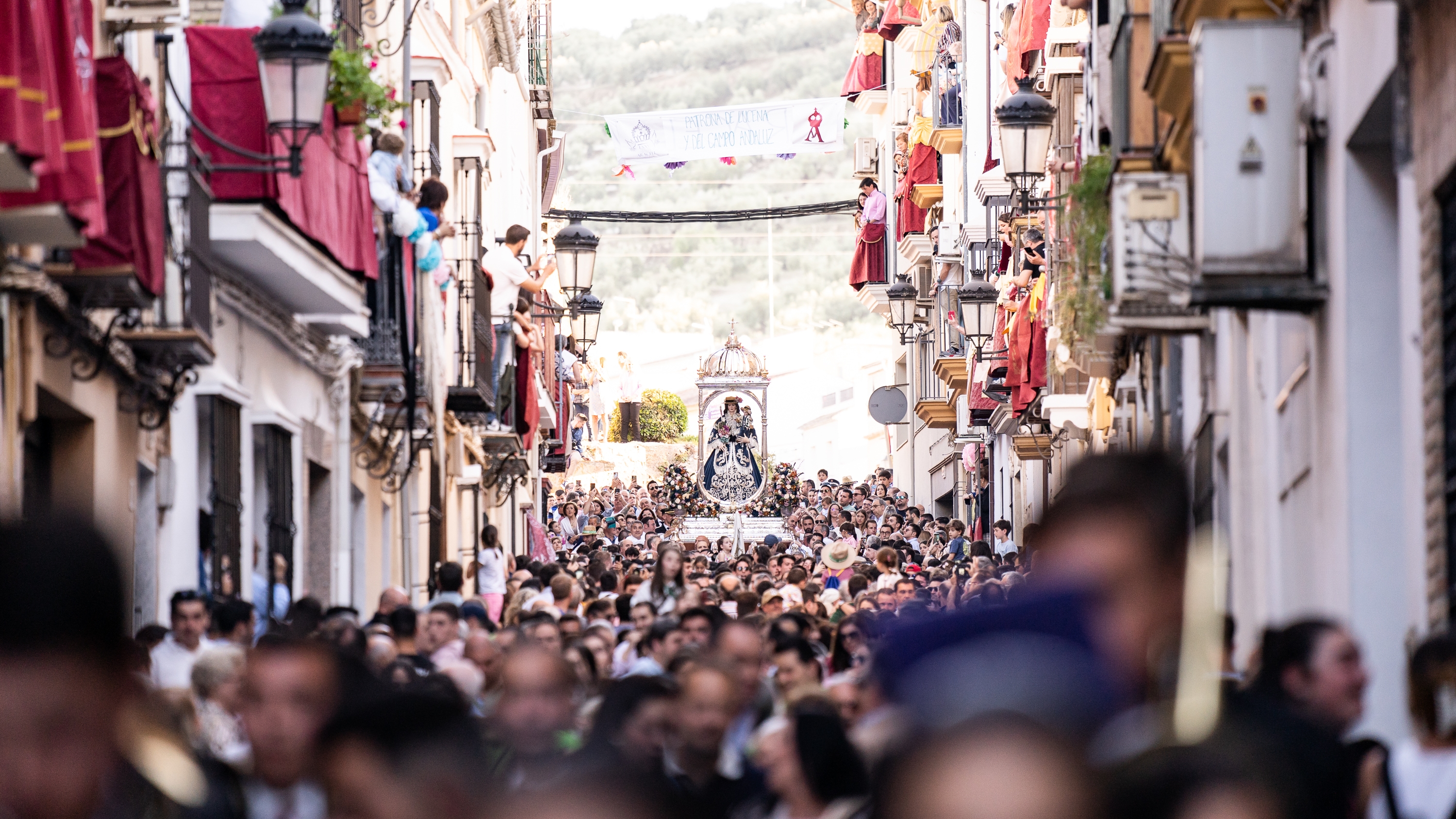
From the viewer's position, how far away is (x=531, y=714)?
5.56 metres

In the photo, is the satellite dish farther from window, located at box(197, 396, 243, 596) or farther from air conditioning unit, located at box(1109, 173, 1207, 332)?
air conditioning unit, located at box(1109, 173, 1207, 332)

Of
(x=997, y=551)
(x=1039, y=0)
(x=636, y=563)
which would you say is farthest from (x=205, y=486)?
(x=997, y=551)

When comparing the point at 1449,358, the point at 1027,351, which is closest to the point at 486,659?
the point at 1449,358

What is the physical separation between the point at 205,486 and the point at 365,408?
656 cm

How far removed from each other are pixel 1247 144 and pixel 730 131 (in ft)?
179

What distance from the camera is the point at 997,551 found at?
31891 millimetres

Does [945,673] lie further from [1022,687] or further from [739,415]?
[739,415]

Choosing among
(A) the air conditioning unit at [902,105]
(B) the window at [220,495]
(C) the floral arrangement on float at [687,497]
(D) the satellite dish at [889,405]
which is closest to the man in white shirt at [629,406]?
(A) the air conditioning unit at [902,105]

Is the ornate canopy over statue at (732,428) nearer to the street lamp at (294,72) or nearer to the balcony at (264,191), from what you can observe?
the balcony at (264,191)

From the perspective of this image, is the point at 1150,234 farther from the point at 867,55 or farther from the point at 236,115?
the point at 867,55

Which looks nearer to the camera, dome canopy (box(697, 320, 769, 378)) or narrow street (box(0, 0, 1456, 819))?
narrow street (box(0, 0, 1456, 819))

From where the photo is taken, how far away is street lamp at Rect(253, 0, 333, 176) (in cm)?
1339

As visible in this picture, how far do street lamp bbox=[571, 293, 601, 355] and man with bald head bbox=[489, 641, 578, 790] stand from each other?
23532 millimetres

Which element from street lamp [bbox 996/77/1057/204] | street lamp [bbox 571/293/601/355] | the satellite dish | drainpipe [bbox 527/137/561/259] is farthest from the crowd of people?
the satellite dish
